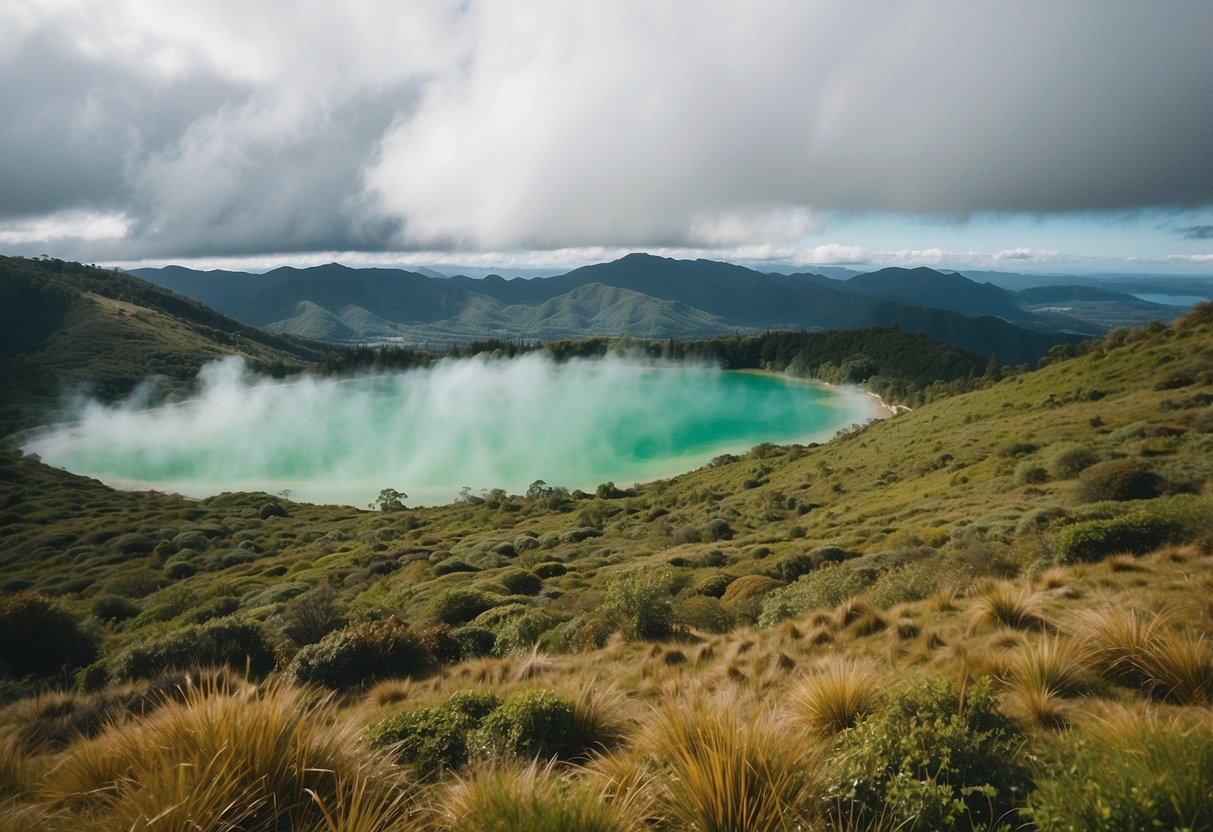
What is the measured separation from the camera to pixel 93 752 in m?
4.24

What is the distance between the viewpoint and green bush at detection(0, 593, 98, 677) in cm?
1562

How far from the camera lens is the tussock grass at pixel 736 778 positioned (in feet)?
10.9

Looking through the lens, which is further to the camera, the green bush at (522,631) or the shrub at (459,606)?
the shrub at (459,606)

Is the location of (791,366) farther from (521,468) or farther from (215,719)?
(215,719)

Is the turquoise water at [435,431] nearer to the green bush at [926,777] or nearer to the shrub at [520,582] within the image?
the shrub at [520,582]

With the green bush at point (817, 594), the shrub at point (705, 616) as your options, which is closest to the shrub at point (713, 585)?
the green bush at point (817, 594)

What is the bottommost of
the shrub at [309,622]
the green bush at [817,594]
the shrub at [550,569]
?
the shrub at [550,569]

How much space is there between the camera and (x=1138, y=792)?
2699 millimetres

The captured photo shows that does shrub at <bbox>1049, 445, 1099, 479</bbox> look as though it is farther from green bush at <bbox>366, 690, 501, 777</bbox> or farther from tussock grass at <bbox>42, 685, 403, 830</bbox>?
tussock grass at <bbox>42, 685, 403, 830</bbox>

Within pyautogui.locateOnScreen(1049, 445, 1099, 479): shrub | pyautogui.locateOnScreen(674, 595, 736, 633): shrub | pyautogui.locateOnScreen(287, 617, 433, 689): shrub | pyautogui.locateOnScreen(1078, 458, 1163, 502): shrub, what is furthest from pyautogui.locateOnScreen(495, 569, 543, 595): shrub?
pyautogui.locateOnScreen(1049, 445, 1099, 479): shrub

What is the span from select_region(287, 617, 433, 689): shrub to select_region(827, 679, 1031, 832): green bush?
888cm

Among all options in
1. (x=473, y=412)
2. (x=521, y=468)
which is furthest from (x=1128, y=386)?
(x=473, y=412)

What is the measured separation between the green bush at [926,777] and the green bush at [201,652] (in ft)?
40.6

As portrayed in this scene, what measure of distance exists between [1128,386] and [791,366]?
129866 mm
